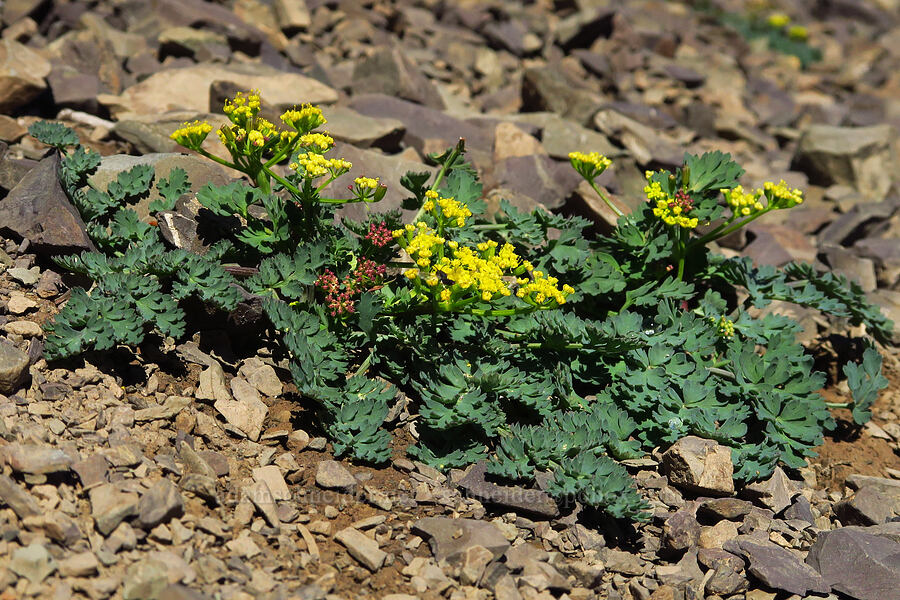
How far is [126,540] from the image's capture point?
3.46 metres

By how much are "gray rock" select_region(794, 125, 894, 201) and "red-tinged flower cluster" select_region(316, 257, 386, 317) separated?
6733 mm

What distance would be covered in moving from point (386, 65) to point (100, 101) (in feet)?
9.68

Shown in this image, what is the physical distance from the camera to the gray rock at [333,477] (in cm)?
421

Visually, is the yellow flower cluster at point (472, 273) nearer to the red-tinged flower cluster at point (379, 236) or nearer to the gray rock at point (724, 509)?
the red-tinged flower cluster at point (379, 236)

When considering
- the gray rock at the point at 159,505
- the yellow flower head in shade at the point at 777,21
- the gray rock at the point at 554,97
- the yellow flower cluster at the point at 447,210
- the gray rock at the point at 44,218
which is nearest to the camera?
the gray rock at the point at 159,505

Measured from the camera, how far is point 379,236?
4.73 m

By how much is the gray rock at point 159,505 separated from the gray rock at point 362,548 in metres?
0.76

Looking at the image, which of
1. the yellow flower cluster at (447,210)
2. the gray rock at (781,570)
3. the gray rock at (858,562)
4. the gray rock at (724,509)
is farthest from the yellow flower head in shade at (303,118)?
the gray rock at (858,562)

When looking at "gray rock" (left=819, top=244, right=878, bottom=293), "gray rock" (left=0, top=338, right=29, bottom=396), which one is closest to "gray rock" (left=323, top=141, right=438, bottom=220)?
"gray rock" (left=0, top=338, right=29, bottom=396)

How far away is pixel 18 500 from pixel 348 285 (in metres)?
1.96

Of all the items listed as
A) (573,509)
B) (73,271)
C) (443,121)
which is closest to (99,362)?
(73,271)

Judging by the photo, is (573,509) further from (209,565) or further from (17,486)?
(17,486)

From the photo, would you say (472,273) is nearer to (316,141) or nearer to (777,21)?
(316,141)

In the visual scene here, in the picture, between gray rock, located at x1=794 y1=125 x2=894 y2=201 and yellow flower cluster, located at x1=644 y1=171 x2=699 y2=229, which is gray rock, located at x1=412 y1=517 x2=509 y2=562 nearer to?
yellow flower cluster, located at x1=644 y1=171 x2=699 y2=229
